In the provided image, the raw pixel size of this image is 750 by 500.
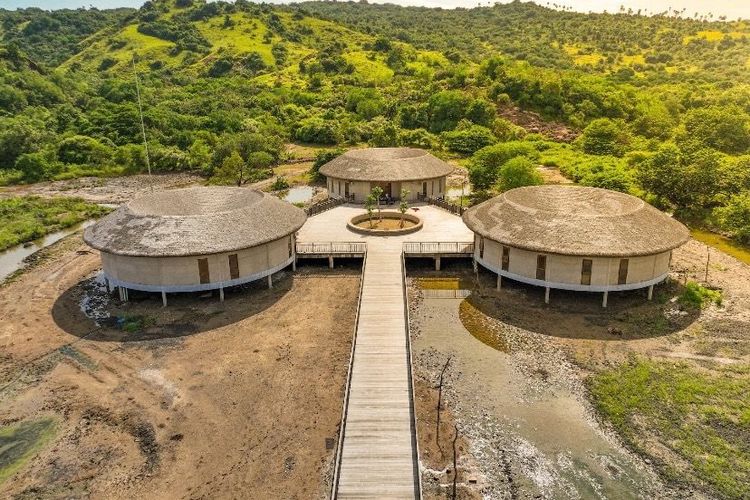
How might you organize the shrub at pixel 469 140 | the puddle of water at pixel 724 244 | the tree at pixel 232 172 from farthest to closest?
1. the shrub at pixel 469 140
2. the tree at pixel 232 172
3. the puddle of water at pixel 724 244

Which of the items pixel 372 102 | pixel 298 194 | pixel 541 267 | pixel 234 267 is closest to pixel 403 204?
pixel 541 267

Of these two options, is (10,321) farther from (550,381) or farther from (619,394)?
(619,394)

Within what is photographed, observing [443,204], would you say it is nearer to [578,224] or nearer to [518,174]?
[518,174]

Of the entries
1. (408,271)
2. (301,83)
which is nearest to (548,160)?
(408,271)

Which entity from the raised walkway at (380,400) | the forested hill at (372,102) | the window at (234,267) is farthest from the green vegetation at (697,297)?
the window at (234,267)

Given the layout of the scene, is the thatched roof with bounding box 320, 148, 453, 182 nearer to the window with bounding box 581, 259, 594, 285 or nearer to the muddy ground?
the muddy ground

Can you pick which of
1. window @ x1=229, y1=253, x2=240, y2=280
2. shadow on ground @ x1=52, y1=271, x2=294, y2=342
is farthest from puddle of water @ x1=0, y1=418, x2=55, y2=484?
window @ x1=229, y1=253, x2=240, y2=280

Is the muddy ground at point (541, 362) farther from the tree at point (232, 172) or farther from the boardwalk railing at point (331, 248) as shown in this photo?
the tree at point (232, 172)
